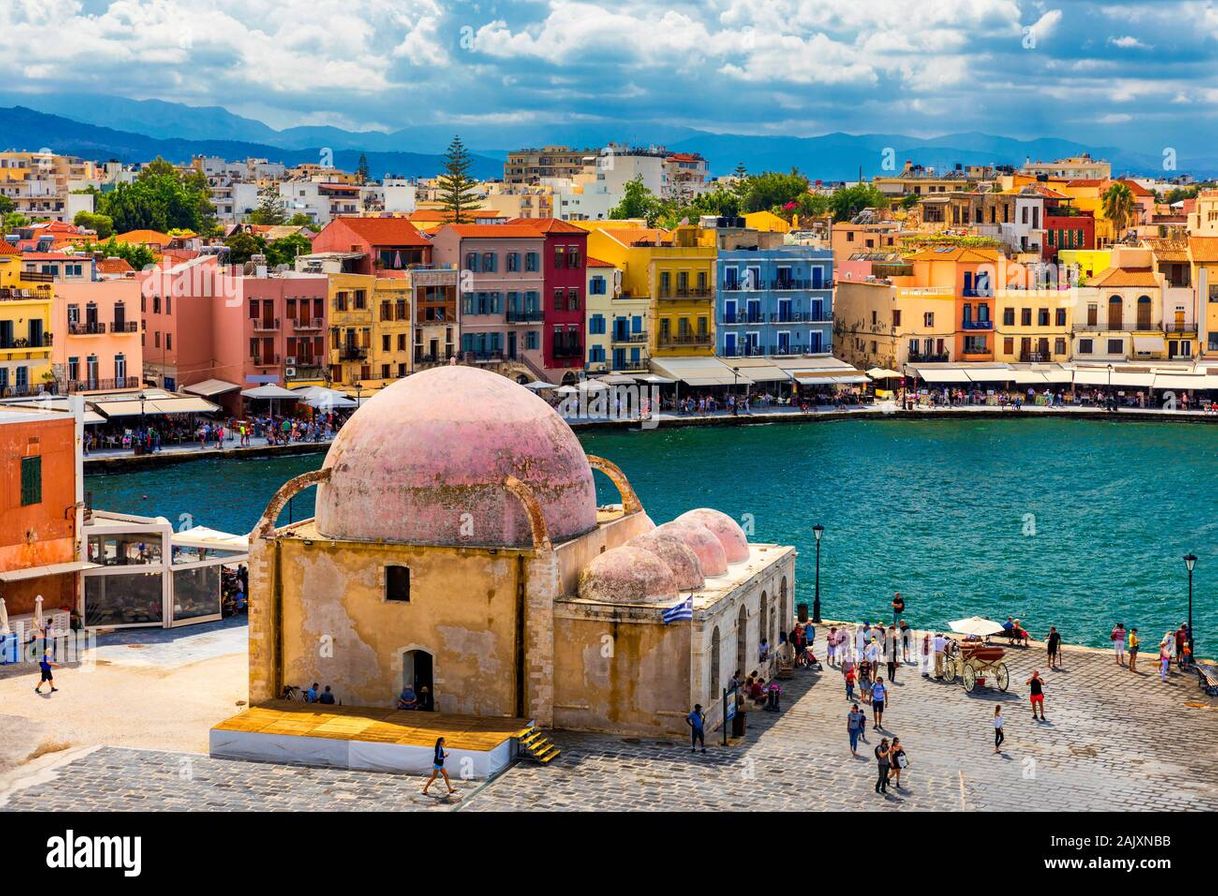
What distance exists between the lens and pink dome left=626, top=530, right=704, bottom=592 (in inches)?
1366

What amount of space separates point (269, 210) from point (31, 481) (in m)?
136

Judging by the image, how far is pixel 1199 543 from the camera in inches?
2399

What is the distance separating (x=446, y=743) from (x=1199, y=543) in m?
36.1

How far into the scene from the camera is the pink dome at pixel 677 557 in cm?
3469

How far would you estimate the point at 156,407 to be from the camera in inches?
2972

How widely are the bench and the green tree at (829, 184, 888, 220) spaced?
12266cm

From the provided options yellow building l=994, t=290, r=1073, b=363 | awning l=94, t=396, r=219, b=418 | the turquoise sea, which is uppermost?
yellow building l=994, t=290, r=1073, b=363

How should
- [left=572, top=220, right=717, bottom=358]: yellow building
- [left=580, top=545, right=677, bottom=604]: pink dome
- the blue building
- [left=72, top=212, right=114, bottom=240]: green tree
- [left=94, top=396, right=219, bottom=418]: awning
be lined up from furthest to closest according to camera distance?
[left=72, top=212, right=114, bottom=240]: green tree < the blue building < [left=572, top=220, right=717, bottom=358]: yellow building < [left=94, top=396, right=219, bottom=418]: awning < [left=580, top=545, right=677, bottom=604]: pink dome

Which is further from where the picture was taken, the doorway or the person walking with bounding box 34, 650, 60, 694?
the person walking with bounding box 34, 650, 60, 694

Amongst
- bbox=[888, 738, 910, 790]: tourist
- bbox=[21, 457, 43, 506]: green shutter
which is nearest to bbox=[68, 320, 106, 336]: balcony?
bbox=[21, 457, 43, 506]: green shutter

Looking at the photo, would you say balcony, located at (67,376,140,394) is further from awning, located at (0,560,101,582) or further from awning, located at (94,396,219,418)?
awning, located at (0,560,101,582)

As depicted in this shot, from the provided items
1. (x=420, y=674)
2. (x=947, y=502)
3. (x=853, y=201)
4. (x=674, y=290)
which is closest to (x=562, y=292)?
(x=674, y=290)

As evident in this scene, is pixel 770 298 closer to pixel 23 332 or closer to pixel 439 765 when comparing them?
pixel 23 332
